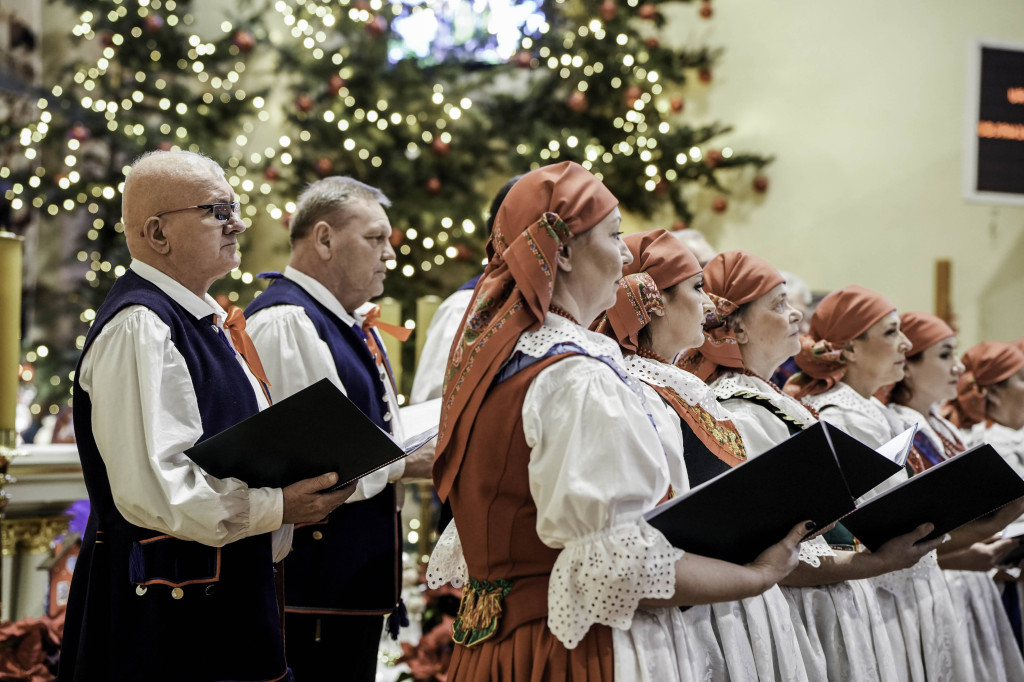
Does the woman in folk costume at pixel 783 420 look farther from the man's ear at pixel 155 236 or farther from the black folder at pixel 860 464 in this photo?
the man's ear at pixel 155 236

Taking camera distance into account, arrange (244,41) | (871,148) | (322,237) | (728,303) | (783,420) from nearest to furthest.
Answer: (783,420) → (728,303) → (322,237) → (871,148) → (244,41)

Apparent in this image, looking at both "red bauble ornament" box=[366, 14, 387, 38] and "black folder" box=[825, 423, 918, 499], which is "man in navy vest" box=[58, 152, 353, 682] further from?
"red bauble ornament" box=[366, 14, 387, 38]

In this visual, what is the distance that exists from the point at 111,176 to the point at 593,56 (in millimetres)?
3344

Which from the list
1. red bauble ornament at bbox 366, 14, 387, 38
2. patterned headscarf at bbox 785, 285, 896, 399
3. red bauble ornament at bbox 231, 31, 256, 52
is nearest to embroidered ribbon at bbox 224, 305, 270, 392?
patterned headscarf at bbox 785, 285, 896, 399

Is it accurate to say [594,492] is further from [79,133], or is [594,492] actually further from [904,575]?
[79,133]

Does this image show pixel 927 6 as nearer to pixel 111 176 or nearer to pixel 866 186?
pixel 866 186

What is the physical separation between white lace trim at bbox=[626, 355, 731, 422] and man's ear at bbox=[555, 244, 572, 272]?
19.1 inches

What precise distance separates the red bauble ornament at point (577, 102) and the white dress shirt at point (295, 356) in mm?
4527

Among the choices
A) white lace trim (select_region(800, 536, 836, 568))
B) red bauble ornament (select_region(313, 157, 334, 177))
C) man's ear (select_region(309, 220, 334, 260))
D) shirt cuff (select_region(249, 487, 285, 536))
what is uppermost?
red bauble ornament (select_region(313, 157, 334, 177))

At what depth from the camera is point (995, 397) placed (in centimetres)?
420

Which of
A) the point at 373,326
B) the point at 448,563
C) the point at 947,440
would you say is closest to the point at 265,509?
the point at 448,563

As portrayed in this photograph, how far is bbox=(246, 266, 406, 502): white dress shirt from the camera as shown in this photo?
103 inches

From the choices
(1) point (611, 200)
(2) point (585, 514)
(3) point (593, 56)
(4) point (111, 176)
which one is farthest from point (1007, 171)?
(4) point (111, 176)

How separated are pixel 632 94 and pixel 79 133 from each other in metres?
3.63
